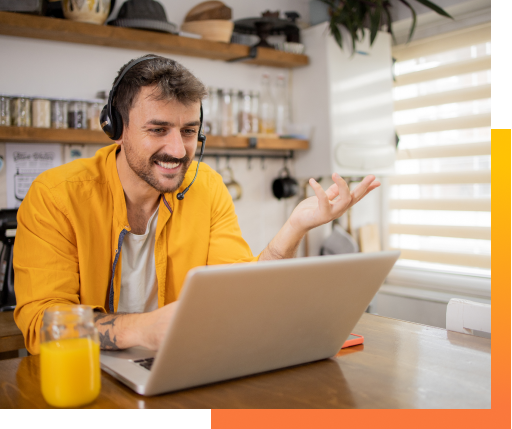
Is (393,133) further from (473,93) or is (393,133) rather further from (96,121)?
(96,121)

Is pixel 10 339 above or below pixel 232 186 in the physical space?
below

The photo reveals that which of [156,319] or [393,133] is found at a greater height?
[393,133]

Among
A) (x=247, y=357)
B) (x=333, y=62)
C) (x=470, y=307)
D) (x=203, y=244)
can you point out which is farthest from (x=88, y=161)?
(x=333, y=62)

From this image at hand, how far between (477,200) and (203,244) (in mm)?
1603

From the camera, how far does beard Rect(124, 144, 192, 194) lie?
4.66 feet

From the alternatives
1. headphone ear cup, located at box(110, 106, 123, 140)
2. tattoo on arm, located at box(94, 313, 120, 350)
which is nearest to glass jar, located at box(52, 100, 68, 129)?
headphone ear cup, located at box(110, 106, 123, 140)

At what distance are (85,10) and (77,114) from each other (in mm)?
398

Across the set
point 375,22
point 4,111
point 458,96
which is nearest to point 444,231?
point 458,96

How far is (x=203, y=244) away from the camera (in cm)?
158

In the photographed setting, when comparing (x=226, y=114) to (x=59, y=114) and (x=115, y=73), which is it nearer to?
(x=115, y=73)

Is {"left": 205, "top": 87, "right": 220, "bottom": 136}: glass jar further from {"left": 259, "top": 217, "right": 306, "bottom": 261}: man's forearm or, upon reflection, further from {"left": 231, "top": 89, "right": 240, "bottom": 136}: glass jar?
{"left": 259, "top": 217, "right": 306, "bottom": 261}: man's forearm

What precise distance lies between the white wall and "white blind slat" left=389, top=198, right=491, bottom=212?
0.61 metres

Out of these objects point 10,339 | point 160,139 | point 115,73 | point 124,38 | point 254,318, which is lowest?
point 10,339

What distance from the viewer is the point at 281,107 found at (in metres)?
2.74
